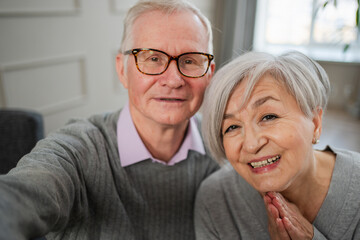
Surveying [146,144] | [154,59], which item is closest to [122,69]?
[154,59]

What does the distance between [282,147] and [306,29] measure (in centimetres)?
490

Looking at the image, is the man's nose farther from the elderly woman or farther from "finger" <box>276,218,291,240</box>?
"finger" <box>276,218,291,240</box>

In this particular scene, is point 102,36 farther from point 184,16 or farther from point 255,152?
point 255,152

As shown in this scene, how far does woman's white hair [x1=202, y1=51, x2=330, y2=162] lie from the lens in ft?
3.61

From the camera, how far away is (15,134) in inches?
61.7

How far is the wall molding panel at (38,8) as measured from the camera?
2397 millimetres

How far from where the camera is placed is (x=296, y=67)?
1133 millimetres

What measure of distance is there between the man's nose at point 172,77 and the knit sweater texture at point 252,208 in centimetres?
45

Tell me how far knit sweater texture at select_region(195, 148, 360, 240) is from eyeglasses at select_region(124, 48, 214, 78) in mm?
462

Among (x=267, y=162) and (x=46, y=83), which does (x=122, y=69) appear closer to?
(x=267, y=162)

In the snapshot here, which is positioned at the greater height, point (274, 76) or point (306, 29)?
point (306, 29)

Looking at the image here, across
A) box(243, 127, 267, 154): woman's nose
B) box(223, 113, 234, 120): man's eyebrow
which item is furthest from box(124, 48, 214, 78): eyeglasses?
box(243, 127, 267, 154): woman's nose

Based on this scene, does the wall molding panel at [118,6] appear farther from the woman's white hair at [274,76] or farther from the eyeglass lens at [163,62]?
the woman's white hair at [274,76]

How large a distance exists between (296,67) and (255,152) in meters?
0.34
